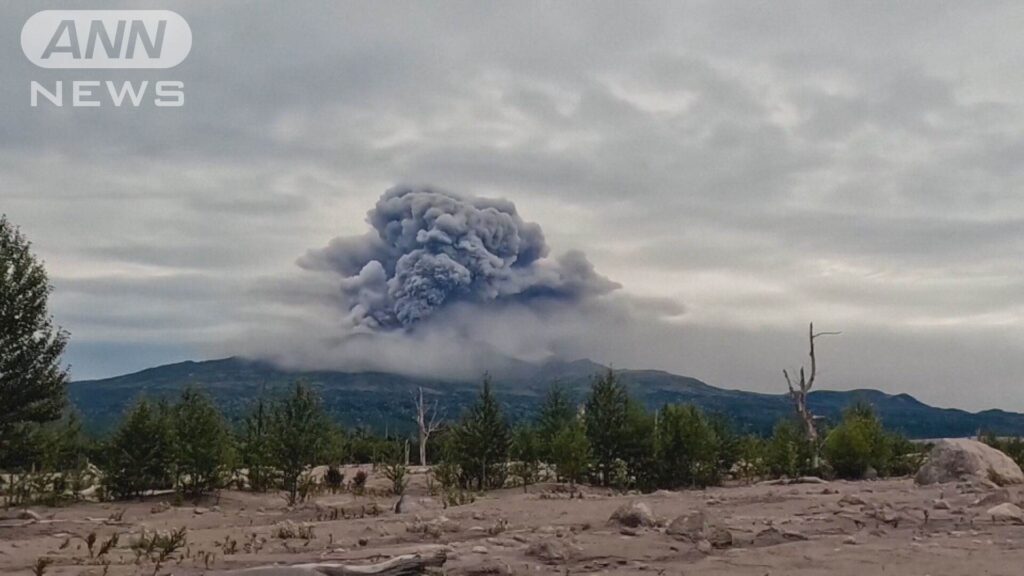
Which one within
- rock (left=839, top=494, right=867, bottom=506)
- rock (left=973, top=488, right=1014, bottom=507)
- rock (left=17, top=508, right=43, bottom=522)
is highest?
Answer: rock (left=973, top=488, right=1014, bottom=507)

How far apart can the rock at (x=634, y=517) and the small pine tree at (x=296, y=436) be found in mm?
17366

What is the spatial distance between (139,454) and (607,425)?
16.6m

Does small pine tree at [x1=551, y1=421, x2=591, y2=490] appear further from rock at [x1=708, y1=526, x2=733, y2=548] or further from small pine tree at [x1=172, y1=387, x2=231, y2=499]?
rock at [x1=708, y1=526, x2=733, y2=548]

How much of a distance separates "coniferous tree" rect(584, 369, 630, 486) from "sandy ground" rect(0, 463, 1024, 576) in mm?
12597

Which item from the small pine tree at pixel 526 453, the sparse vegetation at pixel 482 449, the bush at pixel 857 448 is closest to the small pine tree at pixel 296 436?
the sparse vegetation at pixel 482 449

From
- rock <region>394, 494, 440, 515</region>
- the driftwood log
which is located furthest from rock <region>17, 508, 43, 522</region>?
the driftwood log

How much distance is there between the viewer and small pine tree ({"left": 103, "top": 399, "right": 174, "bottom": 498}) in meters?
27.0

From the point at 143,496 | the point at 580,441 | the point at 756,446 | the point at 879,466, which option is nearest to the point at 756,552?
the point at 580,441

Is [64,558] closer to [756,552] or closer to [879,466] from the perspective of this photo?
[756,552]

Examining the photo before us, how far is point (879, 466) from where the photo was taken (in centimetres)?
3309

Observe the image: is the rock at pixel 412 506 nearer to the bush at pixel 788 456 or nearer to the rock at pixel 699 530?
the rock at pixel 699 530

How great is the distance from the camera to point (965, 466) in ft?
67.9

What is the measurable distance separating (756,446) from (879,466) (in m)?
5.88

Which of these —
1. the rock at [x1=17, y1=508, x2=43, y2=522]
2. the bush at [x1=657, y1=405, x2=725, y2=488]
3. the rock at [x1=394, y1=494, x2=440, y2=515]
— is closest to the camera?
the rock at [x1=394, y1=494, x2=440, y2=515]
